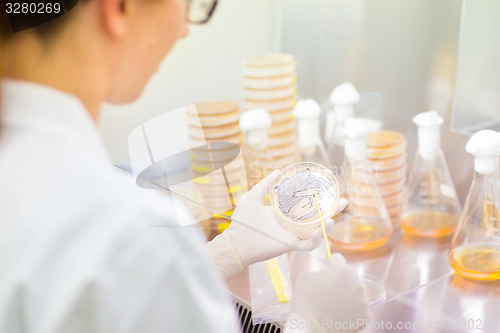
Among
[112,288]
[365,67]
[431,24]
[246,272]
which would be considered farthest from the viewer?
[365,67]

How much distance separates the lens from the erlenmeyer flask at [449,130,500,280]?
1.00m

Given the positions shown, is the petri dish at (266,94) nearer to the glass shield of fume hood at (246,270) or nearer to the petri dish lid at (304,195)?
the glass shield of fume hood at (246,270)

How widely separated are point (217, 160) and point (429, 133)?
0.50m

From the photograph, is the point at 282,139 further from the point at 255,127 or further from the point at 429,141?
the point at 429,141

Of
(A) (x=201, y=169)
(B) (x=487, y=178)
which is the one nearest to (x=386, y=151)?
(B) (x=487, y=178)

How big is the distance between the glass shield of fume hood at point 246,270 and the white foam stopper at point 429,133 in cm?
24

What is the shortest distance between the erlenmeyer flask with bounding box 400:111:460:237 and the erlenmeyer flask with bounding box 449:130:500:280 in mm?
87

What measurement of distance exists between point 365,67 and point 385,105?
131mm

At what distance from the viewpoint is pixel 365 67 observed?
1430 mm

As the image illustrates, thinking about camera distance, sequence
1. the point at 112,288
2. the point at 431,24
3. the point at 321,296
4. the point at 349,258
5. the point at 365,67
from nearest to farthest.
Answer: the point at 112,288
the point at 321,296
the point at 349,258
the point at 431,24
the point at 365,67

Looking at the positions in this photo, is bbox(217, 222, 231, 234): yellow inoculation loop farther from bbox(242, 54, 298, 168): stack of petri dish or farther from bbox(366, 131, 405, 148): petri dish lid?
bbox(366, 131, 405, 148): petri dish lid

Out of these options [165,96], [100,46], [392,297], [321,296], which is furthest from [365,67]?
[100,46]

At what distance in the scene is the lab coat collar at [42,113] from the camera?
1.80 ft

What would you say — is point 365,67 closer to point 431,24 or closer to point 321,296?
point 431,24
